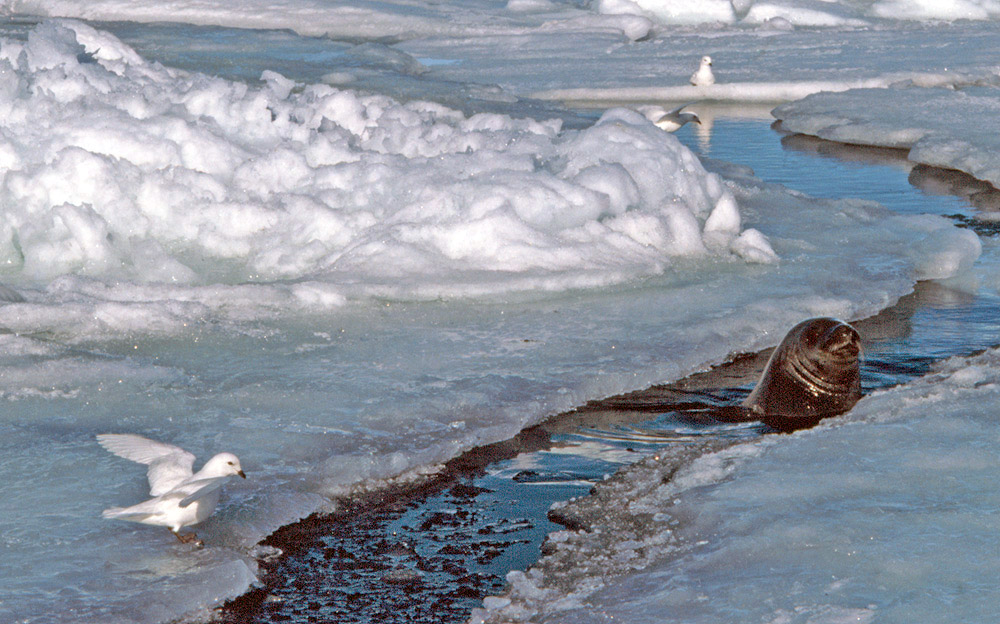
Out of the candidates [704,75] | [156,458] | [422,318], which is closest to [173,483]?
[156,458]

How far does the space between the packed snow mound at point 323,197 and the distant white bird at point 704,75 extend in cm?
501

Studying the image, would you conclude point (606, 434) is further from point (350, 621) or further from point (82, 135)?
point (82, 135)

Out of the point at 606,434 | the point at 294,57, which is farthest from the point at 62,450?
the point at 294,57

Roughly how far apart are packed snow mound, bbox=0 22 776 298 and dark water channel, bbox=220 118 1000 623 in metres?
1.10

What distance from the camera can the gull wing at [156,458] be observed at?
3207 millimetres

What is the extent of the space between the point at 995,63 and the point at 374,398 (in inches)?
420

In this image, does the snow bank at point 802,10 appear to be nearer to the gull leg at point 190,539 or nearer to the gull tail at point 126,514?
the gull leg at point 190,539

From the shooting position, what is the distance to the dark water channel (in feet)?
9.87

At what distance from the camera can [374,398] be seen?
167 inches

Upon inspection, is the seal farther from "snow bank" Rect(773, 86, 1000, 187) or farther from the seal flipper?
"snow bank" Rect(773, 86, 1000, 187)

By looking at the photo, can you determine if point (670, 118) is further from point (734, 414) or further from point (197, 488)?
point (197, 488)

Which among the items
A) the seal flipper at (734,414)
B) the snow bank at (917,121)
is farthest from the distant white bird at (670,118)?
the seal flipper at (734,414)

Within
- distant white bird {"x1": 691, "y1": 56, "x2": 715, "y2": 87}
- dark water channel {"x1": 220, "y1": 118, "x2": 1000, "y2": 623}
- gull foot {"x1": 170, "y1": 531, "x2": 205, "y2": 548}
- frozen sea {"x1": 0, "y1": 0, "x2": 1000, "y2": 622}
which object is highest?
distant white bird {"x1": 691, "y1": 56, "x2": 715, "y2": 87}

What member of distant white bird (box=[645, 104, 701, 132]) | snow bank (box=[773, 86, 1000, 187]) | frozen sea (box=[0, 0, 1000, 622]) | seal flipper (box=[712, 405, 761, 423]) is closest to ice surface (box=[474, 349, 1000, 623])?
frozen sea (box=[0, 0, 1000, 622])
